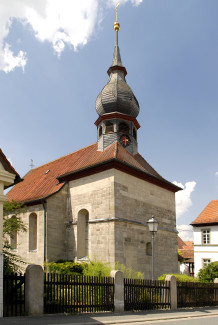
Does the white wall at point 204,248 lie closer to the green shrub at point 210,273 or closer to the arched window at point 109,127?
the green shrub at point 210,273

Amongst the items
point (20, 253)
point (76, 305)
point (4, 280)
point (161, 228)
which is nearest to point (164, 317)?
point (76, 305)

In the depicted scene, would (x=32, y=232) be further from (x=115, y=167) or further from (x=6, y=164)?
(x=6, y=164)

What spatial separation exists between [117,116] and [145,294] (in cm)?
1302

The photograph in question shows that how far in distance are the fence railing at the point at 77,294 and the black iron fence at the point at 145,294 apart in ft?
2.91

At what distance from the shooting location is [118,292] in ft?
38.5

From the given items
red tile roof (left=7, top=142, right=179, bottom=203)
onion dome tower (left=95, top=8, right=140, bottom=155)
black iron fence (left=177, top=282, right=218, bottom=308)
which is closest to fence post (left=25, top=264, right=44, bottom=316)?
black iron fence (left=177, top=282, right=218, bottom=308)

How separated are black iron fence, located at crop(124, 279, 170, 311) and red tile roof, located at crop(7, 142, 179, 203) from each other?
7670mm

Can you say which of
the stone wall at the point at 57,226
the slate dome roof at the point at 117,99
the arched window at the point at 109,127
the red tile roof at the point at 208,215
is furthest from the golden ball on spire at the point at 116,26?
the red tile roof at the point at 208,215

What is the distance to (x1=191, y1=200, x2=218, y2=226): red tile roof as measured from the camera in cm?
3362

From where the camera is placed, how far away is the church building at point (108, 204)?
62.7ft

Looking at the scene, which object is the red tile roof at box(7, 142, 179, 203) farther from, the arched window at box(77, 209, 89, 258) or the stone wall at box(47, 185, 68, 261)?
the arched window at box(77, 209, 89, 258)

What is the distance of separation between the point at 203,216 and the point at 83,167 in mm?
18801

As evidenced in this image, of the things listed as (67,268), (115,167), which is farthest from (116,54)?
(67,268)

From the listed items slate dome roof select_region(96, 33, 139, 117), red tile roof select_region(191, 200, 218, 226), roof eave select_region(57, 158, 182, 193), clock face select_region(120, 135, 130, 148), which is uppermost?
slate dome roof select_region(96, 33, 139, 117)
